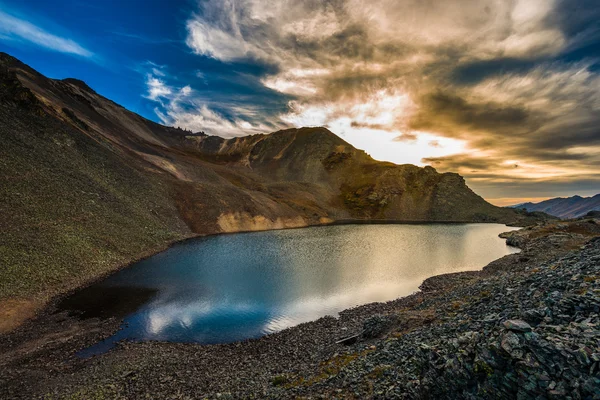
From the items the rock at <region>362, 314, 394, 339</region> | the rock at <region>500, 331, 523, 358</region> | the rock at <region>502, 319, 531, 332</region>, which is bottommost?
the rock at <region>362, 314, 394, 339</region>

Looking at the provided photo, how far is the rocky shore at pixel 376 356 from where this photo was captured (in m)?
8.75

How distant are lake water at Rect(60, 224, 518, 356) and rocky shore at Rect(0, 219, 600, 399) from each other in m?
2.71

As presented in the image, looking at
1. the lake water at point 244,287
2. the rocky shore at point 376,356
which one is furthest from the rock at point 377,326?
the lake water at point 244,287

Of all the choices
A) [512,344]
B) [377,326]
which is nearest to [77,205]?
[377,326]

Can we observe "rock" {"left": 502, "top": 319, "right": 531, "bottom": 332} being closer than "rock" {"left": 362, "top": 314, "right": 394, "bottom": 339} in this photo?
Yes

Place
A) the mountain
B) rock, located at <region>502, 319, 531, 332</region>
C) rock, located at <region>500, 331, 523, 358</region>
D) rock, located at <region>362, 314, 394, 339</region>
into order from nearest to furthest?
rock, located at <region>500, 331, 523, 358</region>, rock, located at <region>502, 319, 531, 332</region>, rock, located at <region>362, 314, 394, 339</region>, the mountain

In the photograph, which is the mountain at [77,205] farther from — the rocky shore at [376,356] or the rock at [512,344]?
the rock at [512,344]

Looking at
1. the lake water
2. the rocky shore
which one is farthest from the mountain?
the rocky shore

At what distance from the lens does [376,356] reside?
16.2 meters

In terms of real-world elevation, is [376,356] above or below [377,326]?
above

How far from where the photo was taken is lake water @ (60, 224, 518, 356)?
29.0 meters

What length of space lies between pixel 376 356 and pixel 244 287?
1082 inches

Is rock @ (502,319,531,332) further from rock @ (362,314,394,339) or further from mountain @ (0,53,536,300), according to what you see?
mountain @ (0,53,536,300)

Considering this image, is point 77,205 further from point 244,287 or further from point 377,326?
point 377,326
